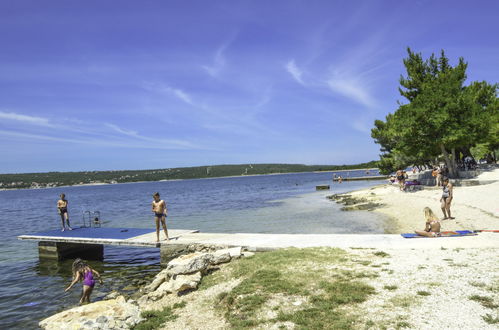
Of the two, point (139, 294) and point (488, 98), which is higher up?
point (488, 98)

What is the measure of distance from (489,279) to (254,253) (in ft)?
21.7

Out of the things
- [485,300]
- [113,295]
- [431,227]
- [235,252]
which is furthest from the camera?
[431,227]

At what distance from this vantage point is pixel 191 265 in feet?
32.2

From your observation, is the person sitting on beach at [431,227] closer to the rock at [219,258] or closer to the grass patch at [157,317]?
the rock at [219,258]

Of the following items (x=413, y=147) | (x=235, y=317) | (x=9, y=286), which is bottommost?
(x=9, y=286)

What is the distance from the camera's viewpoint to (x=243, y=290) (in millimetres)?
7789

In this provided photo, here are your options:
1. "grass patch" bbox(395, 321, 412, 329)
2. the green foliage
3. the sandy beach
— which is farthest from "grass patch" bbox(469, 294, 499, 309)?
the green foliage

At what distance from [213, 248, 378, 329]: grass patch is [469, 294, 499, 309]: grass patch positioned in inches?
74.2

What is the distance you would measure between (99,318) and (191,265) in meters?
3.38

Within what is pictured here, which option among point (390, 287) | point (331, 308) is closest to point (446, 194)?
point (390, 287)

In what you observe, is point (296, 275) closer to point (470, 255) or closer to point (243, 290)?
point (243, 290)

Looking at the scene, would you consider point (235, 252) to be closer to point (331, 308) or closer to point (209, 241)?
point (209, 241)

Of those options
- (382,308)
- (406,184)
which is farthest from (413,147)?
(382,308)

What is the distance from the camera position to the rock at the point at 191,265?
9.70 meters
